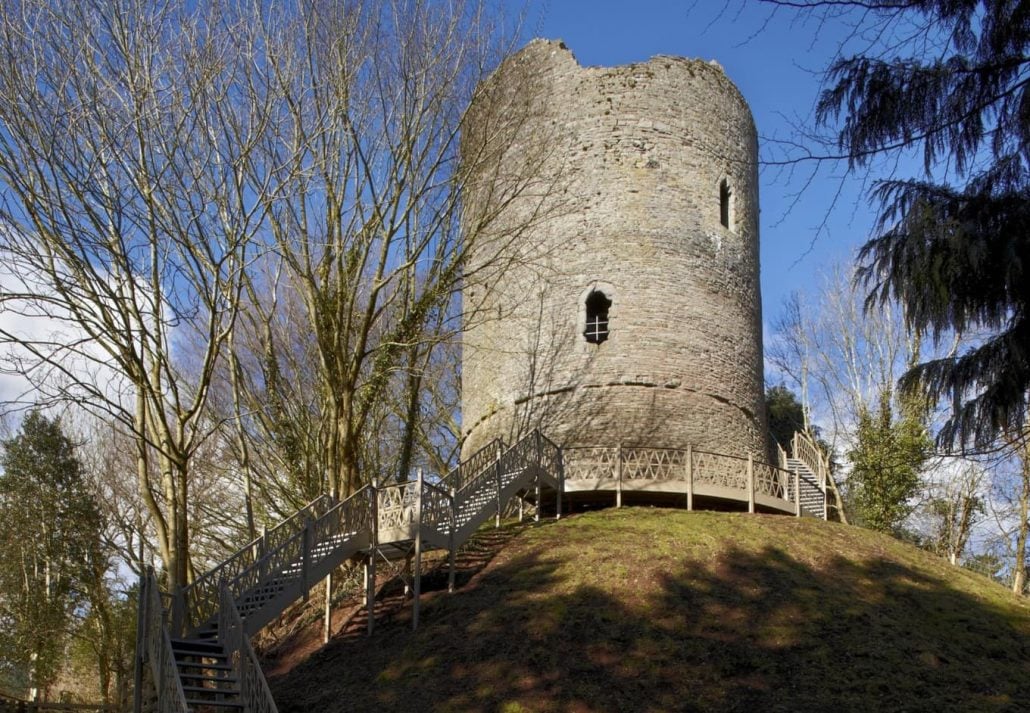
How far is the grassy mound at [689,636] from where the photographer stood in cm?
1057

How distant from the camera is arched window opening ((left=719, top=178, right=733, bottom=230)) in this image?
818 inches

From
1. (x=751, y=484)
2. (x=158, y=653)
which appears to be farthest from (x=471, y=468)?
(x=158, y=653)

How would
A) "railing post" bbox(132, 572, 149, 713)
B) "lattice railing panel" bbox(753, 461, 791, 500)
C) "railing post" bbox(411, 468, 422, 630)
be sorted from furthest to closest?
"lattice railing panel" bbox(753, 461, 791, 500) < "railing post" bbox(411, 468, 422, 630) < "railing post" bbox(132, 572, 149, 713)

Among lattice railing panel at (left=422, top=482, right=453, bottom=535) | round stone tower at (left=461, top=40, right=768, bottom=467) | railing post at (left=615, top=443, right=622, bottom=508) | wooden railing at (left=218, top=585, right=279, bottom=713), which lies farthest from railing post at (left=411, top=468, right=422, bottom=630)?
round stone tower at (left=461, top=40, right=768, bottom=467)

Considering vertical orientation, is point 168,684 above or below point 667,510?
below

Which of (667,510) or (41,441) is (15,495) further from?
(667,510)

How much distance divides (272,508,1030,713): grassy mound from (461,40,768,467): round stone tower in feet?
12.3

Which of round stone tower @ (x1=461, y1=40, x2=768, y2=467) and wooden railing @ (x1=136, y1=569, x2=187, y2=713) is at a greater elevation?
round stone tower @ (x1=461, y1=40, x2=768, y2=467)

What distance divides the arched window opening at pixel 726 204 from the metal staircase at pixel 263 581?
7646 mm

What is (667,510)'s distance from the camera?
17.0m

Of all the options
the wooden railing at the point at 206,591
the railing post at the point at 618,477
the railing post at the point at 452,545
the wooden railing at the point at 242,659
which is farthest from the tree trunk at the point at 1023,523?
the wooden railing at the point at 242,659

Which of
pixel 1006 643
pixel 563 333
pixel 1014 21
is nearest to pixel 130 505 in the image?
pixel 563 333

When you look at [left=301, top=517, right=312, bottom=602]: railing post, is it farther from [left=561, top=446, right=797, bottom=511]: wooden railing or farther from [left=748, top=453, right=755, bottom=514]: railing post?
[left=748, top=453, right=755, bottom=514]: railing post

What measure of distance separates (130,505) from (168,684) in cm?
1709
